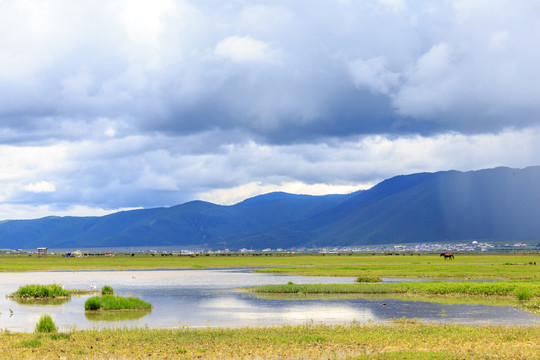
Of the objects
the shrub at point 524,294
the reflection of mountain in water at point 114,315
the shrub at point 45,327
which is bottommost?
the shrub at point 524,294

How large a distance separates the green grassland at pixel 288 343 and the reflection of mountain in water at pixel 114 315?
7993 millimetres

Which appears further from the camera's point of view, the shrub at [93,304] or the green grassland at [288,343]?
the shrub at [93,304]

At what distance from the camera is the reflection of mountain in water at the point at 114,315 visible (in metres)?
46.3

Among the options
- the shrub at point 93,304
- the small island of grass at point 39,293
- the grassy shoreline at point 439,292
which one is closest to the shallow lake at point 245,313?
the shrub at point 93,304

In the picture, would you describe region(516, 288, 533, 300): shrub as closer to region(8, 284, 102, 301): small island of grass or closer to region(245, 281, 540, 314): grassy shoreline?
region(245, 281, 540, 314): grassy shoreline

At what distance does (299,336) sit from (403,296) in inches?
1166

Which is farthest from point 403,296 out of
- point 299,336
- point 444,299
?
point 299,336

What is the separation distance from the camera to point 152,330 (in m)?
38.4

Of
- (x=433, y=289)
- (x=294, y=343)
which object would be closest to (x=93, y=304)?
(x=294, y=343)

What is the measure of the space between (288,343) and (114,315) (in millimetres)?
19743

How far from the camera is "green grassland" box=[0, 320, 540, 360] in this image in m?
30.2

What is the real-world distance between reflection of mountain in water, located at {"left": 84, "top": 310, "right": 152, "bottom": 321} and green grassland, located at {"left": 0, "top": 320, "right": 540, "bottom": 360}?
799 cm

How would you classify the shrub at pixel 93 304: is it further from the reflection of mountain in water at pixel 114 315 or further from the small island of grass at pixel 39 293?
the small island of grass at pixel 39 293

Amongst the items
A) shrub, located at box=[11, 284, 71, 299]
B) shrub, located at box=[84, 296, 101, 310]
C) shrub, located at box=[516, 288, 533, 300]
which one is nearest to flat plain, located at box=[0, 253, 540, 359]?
shrub, located at box=[84, 296, 101, 310]
